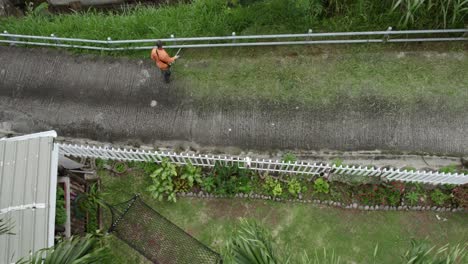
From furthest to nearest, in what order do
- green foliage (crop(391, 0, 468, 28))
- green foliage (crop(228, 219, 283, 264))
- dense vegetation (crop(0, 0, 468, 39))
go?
dense vegetation (crop(0, 0, 468, 39))
green foliage (crop(391, 0, 468, 28))
green foliage (crop(228, 219, 283, 264))

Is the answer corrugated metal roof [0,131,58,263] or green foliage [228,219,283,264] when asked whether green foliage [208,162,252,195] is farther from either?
corrugated metal roof [0,131,58,263]

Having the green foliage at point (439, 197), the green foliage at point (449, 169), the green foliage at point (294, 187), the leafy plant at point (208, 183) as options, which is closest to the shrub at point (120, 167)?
the leafy plant at point (208, 183)

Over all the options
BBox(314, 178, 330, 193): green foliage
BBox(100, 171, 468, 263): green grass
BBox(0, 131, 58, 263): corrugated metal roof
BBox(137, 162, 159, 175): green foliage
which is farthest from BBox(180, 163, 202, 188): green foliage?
BBox(0, 131, 58, 263): corrugated metal roof

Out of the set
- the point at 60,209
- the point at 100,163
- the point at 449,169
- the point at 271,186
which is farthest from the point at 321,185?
the point at 60,209

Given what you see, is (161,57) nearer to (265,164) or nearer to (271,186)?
(265,164)

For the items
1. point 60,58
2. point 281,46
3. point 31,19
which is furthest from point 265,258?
point 31,19
